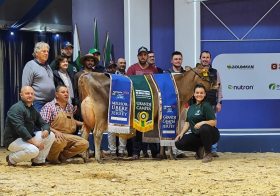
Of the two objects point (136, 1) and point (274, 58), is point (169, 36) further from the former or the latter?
point (274, 58)

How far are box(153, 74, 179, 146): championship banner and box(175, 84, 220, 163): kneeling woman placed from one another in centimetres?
15

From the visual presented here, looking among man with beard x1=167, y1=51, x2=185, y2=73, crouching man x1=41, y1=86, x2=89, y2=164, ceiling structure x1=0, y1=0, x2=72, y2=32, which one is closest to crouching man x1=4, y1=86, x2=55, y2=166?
crouching man x1=41, y1=86, x2=89, y2=164

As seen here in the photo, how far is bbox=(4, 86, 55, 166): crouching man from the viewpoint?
6.29 m

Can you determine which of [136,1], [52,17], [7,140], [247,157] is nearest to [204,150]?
[247,157]

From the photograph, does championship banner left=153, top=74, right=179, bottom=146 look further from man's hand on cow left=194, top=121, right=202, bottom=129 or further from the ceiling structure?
the ceiling structure

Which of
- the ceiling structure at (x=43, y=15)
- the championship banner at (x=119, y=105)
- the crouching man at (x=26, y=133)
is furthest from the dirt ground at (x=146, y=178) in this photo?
the ceiling structure at (x=43, y=15)

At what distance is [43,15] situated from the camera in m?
13.0

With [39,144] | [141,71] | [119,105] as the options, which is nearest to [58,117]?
[39,144]

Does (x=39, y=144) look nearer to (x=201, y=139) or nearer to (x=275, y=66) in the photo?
(x=201, y=139)

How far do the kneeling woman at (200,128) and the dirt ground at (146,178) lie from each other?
0.77 ft

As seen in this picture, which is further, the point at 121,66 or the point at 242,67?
the point at 242,67

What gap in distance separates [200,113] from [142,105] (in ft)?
2.59

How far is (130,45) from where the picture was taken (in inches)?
372

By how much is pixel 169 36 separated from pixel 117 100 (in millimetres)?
2742
